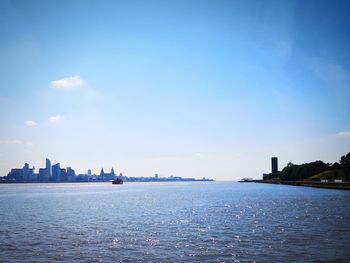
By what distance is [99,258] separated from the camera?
3067 cm

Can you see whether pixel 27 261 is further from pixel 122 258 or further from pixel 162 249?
pixel 162 249

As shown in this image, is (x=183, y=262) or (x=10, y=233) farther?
(x=10, y=233)

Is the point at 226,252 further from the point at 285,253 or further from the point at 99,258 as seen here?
the point at 99,258

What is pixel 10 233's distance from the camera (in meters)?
45.8

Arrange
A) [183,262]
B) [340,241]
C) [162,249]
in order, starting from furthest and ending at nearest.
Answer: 1. [340,241]
2. [162,249]
3. [183,262]

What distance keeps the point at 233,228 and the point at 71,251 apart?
23602 mm

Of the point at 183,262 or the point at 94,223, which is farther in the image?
the point at 94,223

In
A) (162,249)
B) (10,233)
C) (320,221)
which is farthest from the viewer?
(320,221)

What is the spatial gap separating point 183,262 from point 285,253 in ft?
32.3

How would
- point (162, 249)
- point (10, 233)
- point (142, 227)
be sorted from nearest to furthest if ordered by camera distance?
point (162, 249) < point (10, 233) < point (142, 227)

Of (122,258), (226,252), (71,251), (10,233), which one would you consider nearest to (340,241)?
(226,252)

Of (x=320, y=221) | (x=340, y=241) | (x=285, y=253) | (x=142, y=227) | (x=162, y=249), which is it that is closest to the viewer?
(x=285, y=253)

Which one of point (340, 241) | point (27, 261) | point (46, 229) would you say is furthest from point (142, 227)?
point (340, 241)

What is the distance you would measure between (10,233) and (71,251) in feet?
55.7
